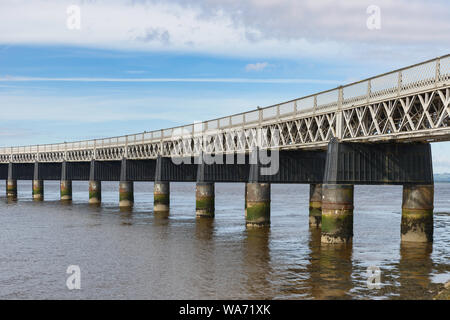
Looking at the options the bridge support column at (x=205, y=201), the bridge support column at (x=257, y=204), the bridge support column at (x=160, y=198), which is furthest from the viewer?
the bridge support column at (x=160, y=198)

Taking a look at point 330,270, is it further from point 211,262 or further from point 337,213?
point 337,213

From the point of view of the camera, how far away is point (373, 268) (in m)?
30.1

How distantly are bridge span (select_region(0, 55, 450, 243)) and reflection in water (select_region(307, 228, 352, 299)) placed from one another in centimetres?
155

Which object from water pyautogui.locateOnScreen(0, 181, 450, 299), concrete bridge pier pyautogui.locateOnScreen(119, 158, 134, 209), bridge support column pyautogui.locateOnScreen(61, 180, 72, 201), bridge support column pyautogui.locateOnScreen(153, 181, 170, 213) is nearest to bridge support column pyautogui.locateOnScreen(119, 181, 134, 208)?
concrete bridge pier pyautogui.locateOnScreen(119, 158, 134, 209)

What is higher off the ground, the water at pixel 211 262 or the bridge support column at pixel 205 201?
the bridge support column at pixel 205 201

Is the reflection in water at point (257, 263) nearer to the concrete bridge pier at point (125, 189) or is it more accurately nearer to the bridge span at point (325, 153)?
the bridge span at point (325, 153)

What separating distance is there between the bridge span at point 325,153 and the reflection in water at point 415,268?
221 cm

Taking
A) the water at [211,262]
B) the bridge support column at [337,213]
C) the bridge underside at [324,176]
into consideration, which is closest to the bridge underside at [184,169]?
the bridge underside at [324,176]

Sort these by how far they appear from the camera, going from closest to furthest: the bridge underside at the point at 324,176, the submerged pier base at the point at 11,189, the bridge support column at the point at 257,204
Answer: the bridge underside at the point at 324,176 → the bridge support column at the point at 257,204 → the submerged pier base at the point at 11,189

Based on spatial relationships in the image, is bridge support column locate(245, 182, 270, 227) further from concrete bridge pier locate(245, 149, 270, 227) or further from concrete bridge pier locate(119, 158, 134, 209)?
concrete bridge pier locate(119, 158, 134, 209)

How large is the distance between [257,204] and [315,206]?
714 cm

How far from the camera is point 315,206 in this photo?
176 feet

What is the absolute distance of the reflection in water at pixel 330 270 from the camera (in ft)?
80.1

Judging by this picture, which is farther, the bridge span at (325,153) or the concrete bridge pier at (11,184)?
the concrete bridge pier at (11,184)
